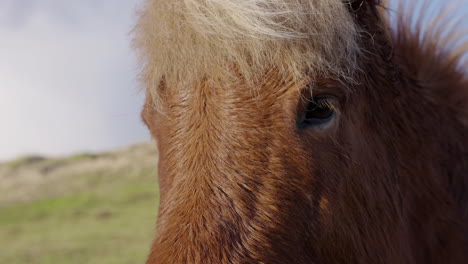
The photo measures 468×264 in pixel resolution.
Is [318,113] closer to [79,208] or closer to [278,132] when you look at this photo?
[278,132]

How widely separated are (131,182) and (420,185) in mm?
20754

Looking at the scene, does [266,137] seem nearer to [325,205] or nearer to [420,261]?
[325,205]

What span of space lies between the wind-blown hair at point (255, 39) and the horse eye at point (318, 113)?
0.10m

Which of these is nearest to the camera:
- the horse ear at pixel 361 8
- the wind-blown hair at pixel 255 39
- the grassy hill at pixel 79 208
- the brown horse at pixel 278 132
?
the brown horse at pixel 278 132

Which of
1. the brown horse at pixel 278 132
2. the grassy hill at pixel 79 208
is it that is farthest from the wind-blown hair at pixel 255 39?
the grassy hill at pixel 79 208

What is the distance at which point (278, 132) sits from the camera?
1.88 metres

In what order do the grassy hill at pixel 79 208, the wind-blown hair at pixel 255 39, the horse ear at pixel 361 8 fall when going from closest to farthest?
the wind-blown hair at pixel 255 39
the horse ear at pixel 361 8
the grassy hill at pixel 79 208

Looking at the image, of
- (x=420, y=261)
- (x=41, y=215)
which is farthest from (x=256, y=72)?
(x=41, y=215)

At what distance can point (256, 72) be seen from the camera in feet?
6.34

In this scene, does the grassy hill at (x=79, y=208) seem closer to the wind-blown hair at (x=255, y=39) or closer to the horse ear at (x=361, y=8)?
the wind-blown hair at (x=255, y=39)

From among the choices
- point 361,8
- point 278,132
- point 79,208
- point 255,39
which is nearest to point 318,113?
point 278,132

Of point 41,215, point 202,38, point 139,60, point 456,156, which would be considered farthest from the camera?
point 41,215

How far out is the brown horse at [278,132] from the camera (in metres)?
1.81

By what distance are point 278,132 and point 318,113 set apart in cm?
20
